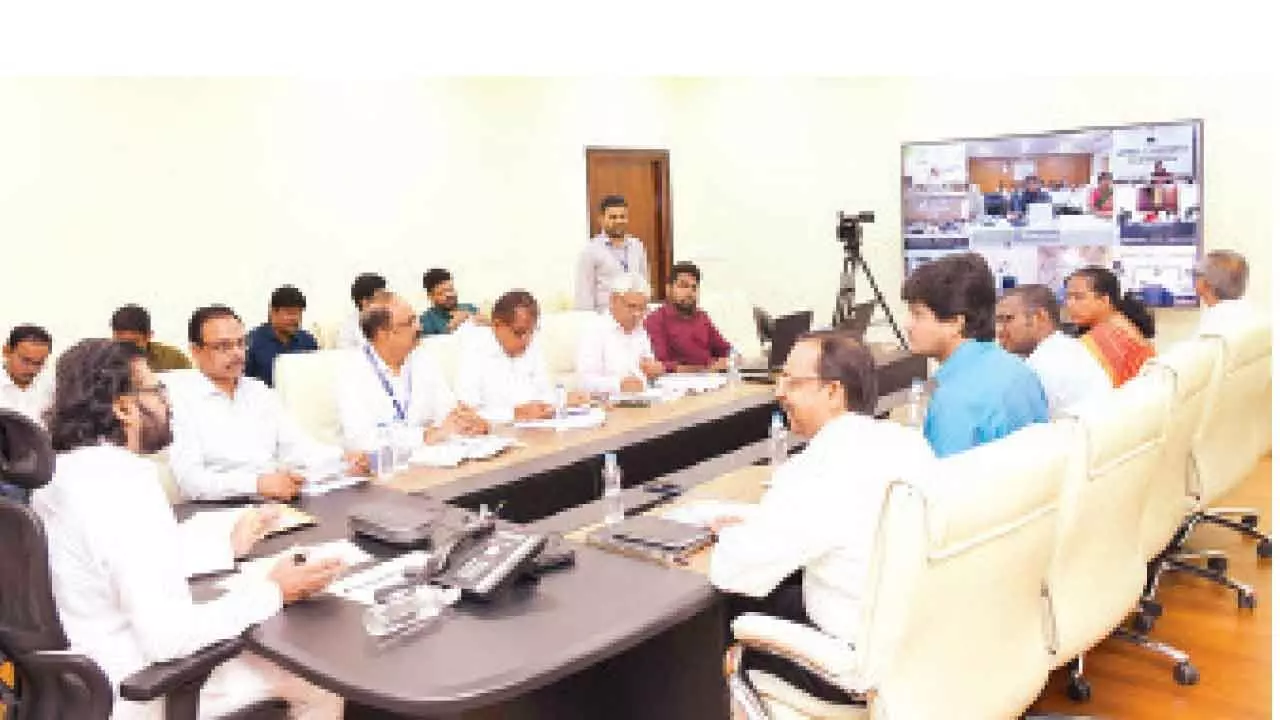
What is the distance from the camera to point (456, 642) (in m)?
1.74

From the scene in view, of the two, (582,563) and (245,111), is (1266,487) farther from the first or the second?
(245,111)

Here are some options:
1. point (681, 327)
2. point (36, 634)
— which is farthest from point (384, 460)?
point (681, 327)

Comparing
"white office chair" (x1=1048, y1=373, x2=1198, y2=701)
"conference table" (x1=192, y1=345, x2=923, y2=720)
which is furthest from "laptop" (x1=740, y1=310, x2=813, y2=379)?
"white office chair" (x1=1048, y1=373, x2=1198, y2=701)

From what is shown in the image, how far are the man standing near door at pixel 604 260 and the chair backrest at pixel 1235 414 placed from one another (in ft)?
11.8

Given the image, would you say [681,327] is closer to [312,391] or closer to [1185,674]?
[312,391]

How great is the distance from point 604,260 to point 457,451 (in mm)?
3268

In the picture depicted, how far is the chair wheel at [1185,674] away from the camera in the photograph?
2941 mm

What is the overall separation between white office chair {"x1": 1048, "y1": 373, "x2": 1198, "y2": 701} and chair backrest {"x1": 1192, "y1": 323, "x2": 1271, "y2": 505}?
3.25ft

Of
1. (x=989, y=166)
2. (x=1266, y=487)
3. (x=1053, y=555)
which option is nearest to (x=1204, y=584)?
(x=1266, y=487)

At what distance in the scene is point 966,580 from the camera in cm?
172

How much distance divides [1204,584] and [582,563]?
282cm

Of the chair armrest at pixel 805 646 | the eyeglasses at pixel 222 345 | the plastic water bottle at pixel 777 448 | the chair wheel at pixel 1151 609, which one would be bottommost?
the chair wheel at pixel 1151 609

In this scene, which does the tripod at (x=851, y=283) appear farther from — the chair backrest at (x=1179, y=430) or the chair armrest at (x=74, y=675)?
the chair armrest at (x=74, y=675)

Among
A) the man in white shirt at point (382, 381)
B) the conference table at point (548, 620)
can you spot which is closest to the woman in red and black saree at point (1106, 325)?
the conference table at point (548, 620)
